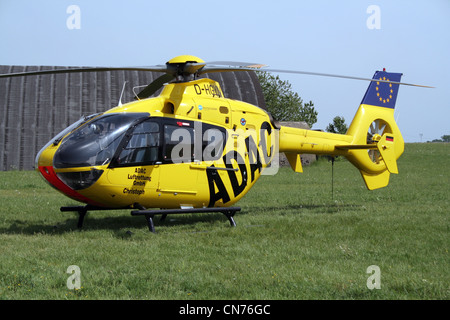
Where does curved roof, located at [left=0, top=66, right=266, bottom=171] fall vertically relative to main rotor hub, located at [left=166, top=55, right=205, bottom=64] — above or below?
below

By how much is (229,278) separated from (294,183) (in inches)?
543

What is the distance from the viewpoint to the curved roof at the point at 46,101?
26562 millimetres

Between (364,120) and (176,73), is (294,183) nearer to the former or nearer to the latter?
(364,120)

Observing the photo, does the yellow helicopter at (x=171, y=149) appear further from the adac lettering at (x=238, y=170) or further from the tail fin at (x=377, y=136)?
the tail fin at (x=377, y=136)

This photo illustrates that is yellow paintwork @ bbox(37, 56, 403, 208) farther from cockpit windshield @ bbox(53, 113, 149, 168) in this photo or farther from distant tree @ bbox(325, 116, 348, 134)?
distant tree @ bbox(325, 116, 348, 134)

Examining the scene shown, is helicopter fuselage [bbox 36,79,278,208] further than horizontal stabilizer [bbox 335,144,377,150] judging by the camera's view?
No

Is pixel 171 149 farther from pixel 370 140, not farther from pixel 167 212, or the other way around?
pixel 370 140

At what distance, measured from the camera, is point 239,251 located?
26.3 feet

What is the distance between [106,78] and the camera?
29.6 metres

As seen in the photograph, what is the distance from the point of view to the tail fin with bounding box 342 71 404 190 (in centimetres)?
1366

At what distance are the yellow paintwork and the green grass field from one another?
685 mm

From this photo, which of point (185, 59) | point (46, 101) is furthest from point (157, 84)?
point (46, 101)

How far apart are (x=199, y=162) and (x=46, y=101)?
Answer: 2020 centimetres

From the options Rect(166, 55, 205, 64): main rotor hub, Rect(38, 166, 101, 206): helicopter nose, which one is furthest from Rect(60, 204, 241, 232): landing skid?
Rect(166, 55, 205, 64): main rotor hub
